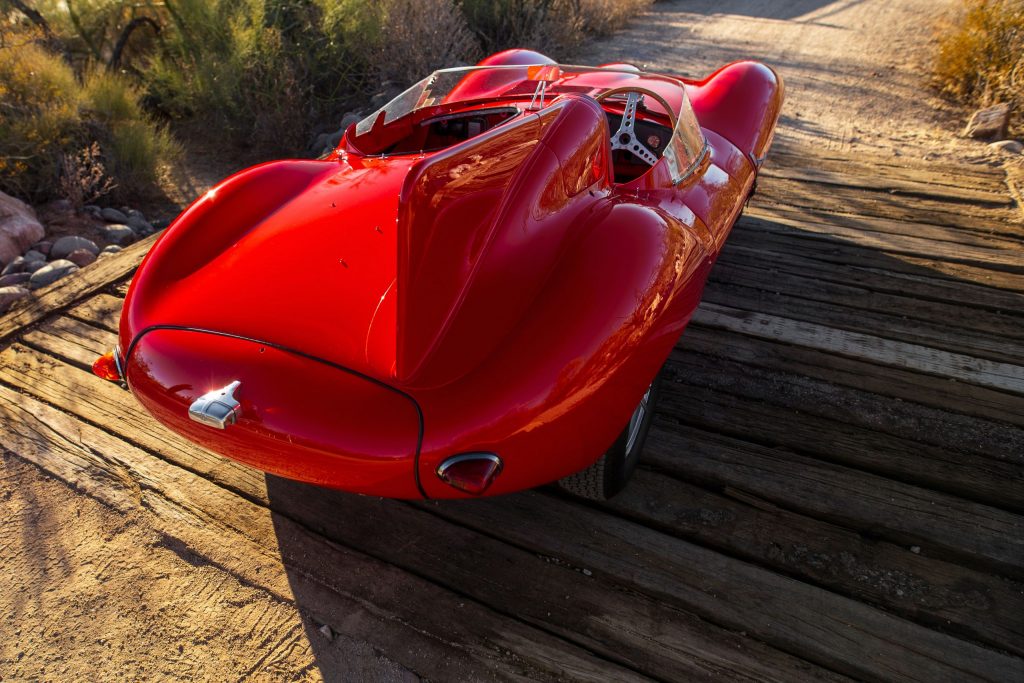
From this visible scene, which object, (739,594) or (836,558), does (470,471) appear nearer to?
(739,594)

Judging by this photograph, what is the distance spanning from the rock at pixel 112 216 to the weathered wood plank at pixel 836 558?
414 centimetres

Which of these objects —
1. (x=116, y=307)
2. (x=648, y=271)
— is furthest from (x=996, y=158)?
(x=116, y=307)

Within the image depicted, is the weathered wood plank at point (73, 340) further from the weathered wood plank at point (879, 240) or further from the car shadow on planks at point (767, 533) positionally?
the weathered wood plank at point (879, 240)

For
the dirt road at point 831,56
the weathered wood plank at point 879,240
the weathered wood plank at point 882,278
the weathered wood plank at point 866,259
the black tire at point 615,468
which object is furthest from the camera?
the dirt road at point 831,56

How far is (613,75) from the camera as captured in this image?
297 cm

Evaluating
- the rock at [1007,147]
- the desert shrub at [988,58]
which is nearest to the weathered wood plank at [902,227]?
the rock at [1007,147]

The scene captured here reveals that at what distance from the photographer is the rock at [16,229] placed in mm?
3672

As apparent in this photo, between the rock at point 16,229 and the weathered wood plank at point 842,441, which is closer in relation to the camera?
the weathered wood plank at point 842,441

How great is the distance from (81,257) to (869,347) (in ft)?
13.7

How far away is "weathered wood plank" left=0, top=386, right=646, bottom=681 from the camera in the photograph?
156cm

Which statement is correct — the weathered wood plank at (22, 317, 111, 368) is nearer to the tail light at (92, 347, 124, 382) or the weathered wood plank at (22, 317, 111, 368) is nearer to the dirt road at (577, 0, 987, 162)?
the tail light at (92, 347, 124, 382)

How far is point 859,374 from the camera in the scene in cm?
245

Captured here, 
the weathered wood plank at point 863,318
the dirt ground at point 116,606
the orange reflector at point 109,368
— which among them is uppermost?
the orange reflector at point 109,368

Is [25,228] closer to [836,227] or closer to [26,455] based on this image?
[26,455]
